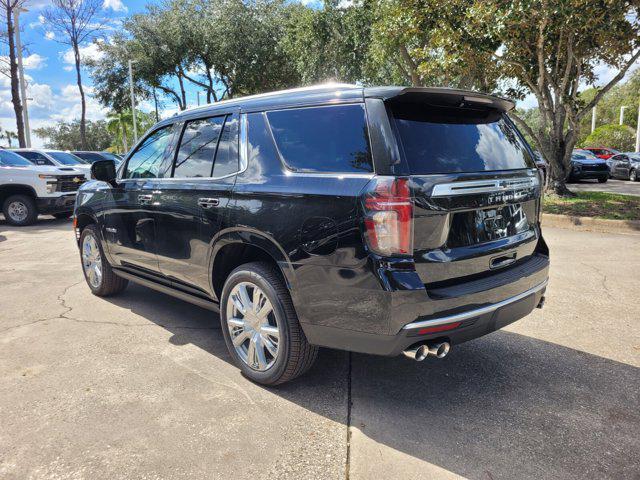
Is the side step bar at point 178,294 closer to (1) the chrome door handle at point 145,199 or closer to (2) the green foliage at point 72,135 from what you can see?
(1) the chrome door handle at point 145,199

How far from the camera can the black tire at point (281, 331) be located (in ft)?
9.64

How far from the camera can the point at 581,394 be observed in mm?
3115

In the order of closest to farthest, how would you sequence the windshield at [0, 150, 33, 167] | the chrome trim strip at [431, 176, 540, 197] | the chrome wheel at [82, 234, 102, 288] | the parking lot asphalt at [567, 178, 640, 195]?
1. the chrome trim strip at [431, 176, 540, 197]
2. the chrome wheel at [82, 234, 102, 288]
3. the windshield at [0, 150, 33, 167]
4. the parking lot asphalt at [567, 178, 640, 195]

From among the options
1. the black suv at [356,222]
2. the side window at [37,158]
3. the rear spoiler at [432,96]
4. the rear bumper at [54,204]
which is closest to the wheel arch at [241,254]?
the black suv at [356,222]

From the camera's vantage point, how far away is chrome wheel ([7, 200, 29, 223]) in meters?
11.6

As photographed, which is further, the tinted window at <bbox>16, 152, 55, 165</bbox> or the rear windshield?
the tinted window at <bbox>16, 152, 55, 165</bbox>

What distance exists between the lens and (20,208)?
11656 mm

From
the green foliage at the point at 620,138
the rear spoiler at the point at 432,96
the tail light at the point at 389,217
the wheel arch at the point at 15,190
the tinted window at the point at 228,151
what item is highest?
the green foliage at the point at 620,138

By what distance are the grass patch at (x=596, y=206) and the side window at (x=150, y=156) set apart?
291 inches

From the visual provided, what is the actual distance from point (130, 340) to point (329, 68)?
2064cm

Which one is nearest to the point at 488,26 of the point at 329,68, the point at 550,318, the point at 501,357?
the point at 550,318

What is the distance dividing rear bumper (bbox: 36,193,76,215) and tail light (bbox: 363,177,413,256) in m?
11.4

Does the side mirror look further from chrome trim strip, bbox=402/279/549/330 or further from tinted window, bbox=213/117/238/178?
chrome trim strip, bbox=402/279/549/330

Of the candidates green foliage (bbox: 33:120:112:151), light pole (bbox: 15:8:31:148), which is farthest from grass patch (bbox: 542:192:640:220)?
green foliage (bbox: 33:120:112:151)
